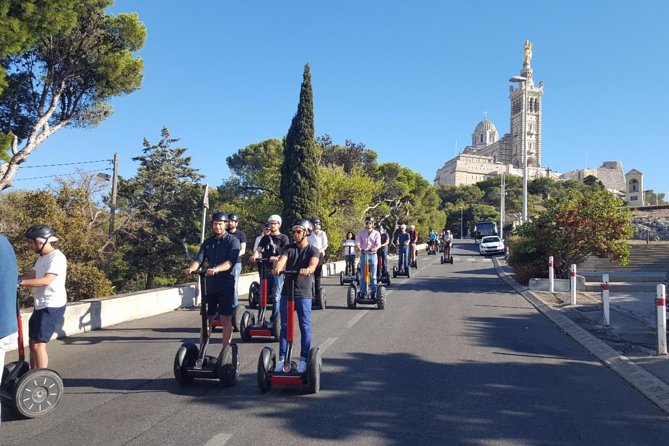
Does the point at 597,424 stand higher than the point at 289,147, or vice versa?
the point at 289,147

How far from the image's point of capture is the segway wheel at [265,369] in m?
5.74

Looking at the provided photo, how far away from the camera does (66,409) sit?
544 centimetres

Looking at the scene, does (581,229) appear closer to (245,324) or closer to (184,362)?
(245,324)

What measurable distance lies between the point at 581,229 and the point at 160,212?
2879cm

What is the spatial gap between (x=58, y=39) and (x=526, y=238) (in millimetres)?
17604

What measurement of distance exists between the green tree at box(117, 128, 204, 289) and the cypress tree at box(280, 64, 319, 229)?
10.4 metres

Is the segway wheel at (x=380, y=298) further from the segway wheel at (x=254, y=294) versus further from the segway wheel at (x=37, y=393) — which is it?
the segway wheel at (x=37, y=393)

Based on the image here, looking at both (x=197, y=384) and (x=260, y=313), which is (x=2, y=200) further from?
(x=197, y=384)

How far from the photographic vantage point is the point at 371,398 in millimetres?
5746

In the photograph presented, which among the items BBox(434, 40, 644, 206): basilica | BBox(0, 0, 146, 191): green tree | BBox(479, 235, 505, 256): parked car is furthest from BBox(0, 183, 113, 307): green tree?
BBox(434, 40, 644, 206): basilica

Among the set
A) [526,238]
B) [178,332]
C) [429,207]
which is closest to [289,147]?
[526,238]

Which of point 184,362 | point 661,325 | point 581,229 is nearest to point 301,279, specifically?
point 184,362

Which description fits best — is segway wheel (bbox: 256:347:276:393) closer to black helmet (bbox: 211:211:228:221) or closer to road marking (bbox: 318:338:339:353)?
black helmet (bbox: 211:211:228:221)

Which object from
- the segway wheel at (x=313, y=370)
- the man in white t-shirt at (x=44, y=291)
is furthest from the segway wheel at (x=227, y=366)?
the man in white t-shirt at (x=44, y=291)
